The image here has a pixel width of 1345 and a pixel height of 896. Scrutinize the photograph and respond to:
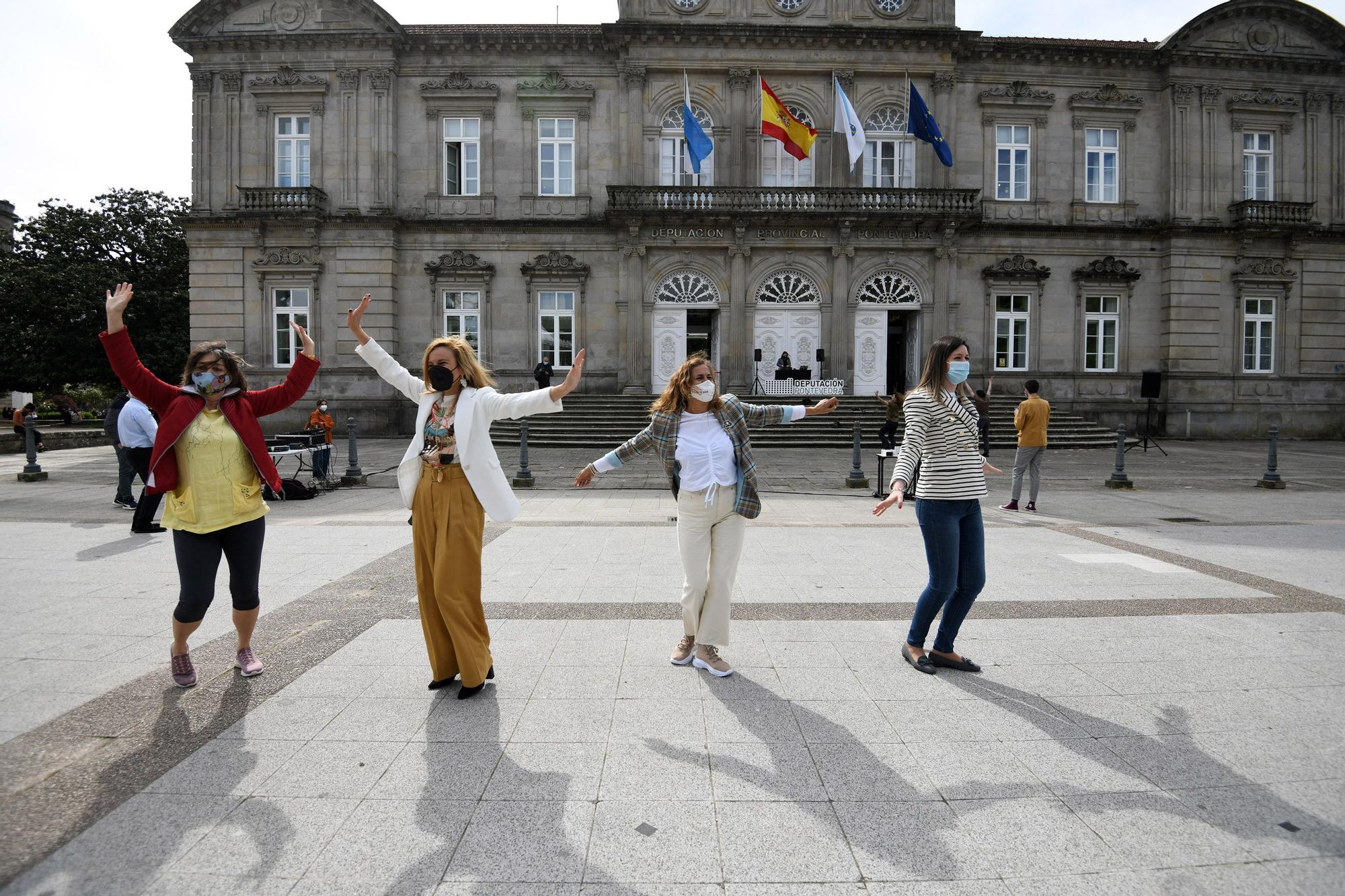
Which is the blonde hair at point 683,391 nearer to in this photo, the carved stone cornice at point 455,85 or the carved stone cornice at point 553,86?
the carved stone cornice at point 553,86

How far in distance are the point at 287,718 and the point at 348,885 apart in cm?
168

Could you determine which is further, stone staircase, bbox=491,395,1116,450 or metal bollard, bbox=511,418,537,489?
stone staircase, bbox=491,395,1116,450

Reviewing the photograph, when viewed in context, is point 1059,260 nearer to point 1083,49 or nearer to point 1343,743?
point 1083,49

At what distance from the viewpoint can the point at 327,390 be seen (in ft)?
88.2

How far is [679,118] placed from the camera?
27172 millimetres

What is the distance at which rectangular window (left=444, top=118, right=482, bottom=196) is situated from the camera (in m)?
27.1

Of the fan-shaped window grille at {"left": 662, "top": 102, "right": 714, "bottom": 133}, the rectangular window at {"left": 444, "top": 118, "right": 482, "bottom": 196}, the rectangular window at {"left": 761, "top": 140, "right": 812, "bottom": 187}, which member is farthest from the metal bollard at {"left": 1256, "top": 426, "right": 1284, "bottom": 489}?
the rectangular window at {"left": 444, "top": 118, "right": 482, "bottom": 196}

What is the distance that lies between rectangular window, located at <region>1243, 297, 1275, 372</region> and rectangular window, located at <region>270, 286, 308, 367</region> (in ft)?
112

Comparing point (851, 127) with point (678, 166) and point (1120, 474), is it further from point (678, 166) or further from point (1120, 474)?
point (1120, 474)

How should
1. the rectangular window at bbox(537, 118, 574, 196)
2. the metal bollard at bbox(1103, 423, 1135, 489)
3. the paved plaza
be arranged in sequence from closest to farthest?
the paved plaza, the metal bollard at bbox(1103, 423, 1135, 489), the rectangular window at bbox(537, 118, 574, 196)

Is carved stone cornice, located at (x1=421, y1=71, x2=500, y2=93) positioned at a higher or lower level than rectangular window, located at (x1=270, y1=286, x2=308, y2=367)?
higher

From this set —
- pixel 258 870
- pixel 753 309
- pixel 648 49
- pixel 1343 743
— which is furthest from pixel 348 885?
pixel 648 49

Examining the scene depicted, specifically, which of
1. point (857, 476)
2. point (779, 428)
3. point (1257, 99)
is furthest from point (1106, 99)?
point (857, 476)

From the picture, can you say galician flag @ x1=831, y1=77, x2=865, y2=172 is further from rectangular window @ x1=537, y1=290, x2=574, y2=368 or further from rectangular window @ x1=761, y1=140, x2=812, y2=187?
rectangular window @ x1=537, y1=290, x2=574, y2=368
